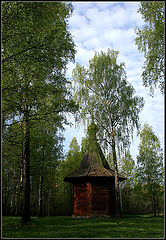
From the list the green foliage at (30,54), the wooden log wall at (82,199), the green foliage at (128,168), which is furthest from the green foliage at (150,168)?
the green foliage at (30,54)

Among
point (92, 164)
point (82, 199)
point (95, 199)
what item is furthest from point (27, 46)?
point (82, 199)

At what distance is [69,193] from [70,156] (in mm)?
5787

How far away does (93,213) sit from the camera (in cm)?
1661

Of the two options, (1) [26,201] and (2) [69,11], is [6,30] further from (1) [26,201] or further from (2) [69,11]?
(1) [26,201]

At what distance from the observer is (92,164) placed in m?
18.5

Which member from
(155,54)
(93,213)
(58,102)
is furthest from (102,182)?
(155,54)

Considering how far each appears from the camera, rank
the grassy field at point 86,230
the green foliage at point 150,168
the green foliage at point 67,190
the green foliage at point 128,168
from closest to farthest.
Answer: the grassy field at point 86,230 < the green foliage at point 150,168 < the green foliage at point 67,190 < the green foliage at point 128,168

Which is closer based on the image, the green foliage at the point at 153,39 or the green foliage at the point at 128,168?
the green foliage at the point at 153,39

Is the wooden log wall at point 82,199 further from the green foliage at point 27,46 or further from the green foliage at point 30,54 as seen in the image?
the green foliage at point 27,46

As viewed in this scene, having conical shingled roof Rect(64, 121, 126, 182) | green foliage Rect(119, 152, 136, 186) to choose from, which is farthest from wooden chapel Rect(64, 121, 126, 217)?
green foliage Rect(119, 152, 136, 186)

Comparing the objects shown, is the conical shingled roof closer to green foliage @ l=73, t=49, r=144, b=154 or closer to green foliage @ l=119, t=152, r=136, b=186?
green foliage @ l=73, t=49, r=144, b=154

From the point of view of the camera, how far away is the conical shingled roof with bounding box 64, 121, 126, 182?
47.1 ft

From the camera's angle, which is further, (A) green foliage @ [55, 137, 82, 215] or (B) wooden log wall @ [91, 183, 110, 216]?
(A) green foliage @ [55, 137, 82, 215]

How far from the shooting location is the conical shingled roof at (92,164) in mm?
14344
